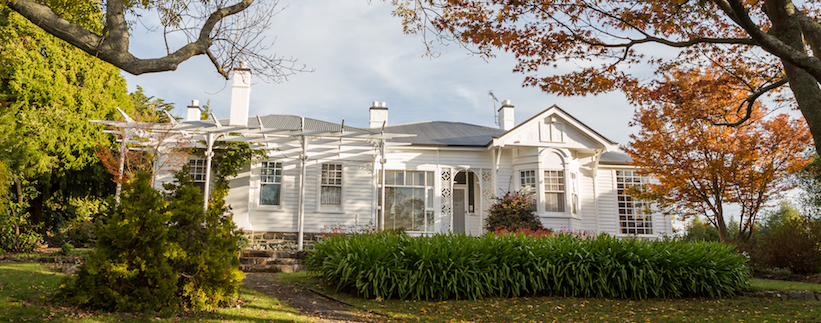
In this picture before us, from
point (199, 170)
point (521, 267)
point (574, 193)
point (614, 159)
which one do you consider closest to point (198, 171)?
point (199, 170)

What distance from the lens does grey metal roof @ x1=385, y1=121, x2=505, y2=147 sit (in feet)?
51.0

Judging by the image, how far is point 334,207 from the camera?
48.3ft

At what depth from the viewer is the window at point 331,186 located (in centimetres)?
1473

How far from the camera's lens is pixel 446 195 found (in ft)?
50.1

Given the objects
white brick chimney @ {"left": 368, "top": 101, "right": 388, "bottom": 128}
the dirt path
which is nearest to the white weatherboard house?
white brick chimney @ {"left": 368, "top": 101, "right": 388, "bottom": 128}

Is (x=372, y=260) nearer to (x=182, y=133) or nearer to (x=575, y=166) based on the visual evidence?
(x=182, y=133)

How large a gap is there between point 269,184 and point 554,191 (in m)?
8.88

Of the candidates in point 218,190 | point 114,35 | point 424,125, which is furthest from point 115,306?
point 424,125

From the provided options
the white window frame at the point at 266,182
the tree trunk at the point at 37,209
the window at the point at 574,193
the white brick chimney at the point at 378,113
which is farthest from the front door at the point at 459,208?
the tree trunk at the point at 37,209

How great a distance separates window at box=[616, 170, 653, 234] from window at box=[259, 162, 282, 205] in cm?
1127

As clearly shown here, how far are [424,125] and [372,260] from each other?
11.6 metres

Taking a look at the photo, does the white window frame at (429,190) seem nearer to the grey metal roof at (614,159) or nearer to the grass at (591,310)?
the grey metal roof at (614,159)

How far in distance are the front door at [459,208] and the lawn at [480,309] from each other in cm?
886

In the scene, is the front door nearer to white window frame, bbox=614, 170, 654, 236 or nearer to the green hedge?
white window frame, bbox=614, 170, 654, 236
